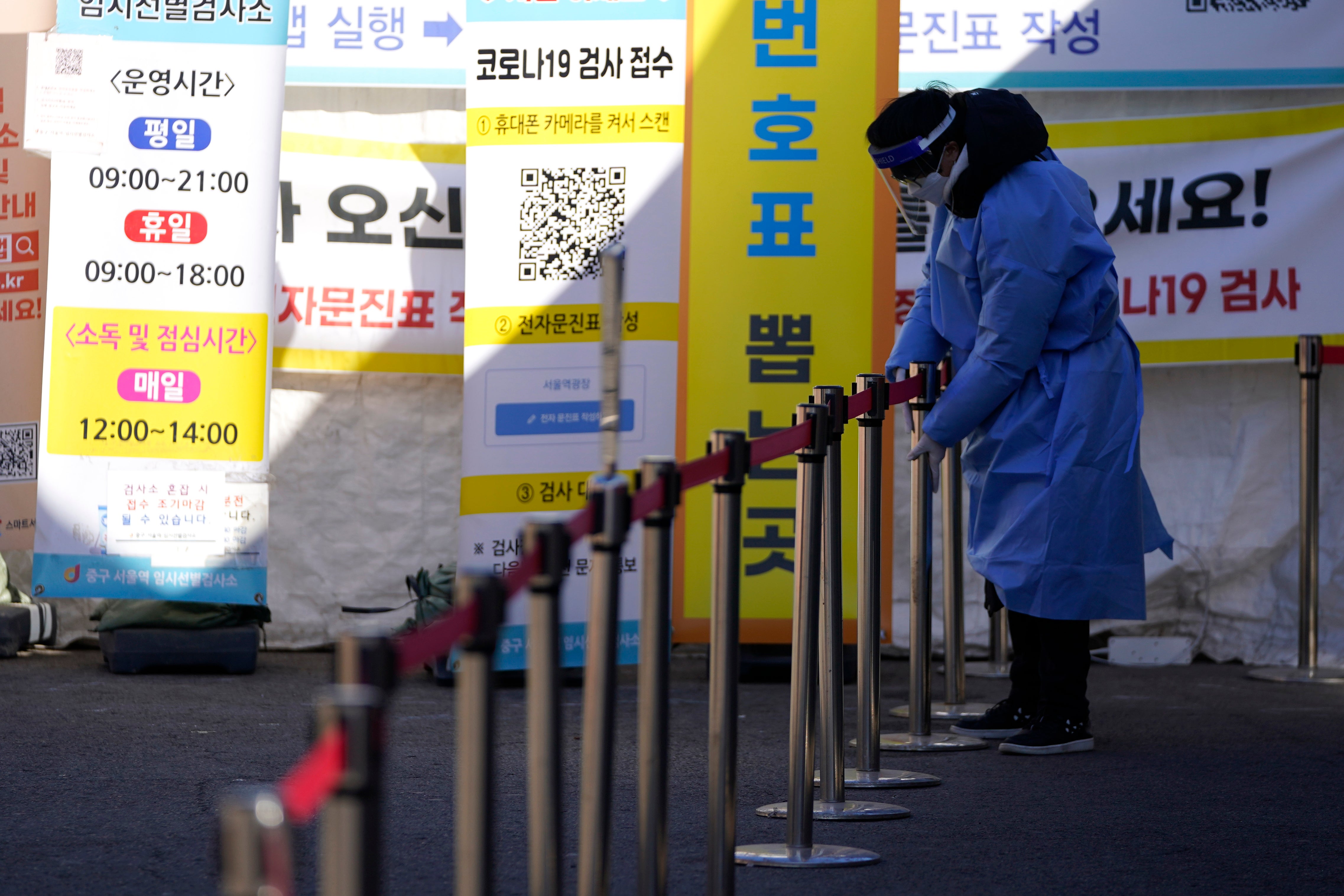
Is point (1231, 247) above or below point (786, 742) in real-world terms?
above

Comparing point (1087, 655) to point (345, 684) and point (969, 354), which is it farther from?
point (345, 684)

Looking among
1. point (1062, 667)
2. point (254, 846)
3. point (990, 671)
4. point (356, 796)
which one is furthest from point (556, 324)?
point (254, 846)

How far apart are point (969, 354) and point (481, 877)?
8.14 feet

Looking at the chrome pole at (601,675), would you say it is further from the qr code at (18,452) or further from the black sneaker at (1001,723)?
the qr code at (18,452)

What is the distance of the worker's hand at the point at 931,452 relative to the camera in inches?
150

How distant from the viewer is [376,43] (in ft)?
18.4

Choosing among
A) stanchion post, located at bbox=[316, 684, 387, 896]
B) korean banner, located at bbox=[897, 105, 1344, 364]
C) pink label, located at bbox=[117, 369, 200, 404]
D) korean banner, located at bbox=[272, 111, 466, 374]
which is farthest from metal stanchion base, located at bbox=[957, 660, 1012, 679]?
stanchion post, located at bbox=[316, 684, 387, 896]

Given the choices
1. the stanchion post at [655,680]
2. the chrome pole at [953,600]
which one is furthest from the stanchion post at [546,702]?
the chrome pole at [953,600]

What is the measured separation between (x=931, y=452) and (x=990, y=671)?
1908 millimetres

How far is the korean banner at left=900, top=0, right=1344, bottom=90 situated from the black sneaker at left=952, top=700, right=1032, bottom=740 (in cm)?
245

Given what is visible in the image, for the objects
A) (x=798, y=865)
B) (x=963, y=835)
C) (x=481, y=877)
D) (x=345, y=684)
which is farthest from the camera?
(x=963, y=835)

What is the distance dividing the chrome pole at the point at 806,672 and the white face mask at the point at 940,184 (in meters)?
1.16

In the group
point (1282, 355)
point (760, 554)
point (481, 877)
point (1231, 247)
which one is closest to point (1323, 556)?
point (1282, 355)

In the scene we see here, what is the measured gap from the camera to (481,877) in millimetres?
1690
